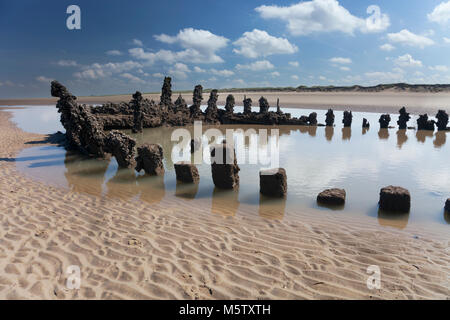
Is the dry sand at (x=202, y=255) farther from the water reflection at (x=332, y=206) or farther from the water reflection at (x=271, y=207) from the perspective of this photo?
the water reflection at (x=332, y=206)

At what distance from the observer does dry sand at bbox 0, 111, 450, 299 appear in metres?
4.14

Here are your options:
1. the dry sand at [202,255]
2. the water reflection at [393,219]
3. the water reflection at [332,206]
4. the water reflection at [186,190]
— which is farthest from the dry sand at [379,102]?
the dry sand at [202,255]

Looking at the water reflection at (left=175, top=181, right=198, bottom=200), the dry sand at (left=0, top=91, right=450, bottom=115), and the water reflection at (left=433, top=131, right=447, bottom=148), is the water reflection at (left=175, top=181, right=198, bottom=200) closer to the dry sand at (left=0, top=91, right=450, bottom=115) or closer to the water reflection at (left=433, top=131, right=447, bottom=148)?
the water reflection at (left=433, top=131, right=447, bottom=148)

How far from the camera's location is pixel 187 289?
4.13 m

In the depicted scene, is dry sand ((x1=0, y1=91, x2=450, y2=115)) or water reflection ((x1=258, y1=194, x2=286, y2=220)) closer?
water reflection ((x1=258, y1=194, x2=286, y2=220))

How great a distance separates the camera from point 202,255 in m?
5.06

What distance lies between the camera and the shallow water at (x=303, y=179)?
744 centimetres

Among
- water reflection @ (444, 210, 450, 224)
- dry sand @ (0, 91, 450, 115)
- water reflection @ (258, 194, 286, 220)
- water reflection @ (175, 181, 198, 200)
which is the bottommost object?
water reflection @ (444, 210, 450, 224)

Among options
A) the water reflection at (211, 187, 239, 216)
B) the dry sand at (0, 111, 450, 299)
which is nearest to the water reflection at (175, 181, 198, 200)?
the water reflection at (211, 187, 239, 216)

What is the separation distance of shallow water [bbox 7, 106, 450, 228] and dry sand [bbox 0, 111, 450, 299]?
782 mm

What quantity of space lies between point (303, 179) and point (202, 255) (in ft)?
18.7
